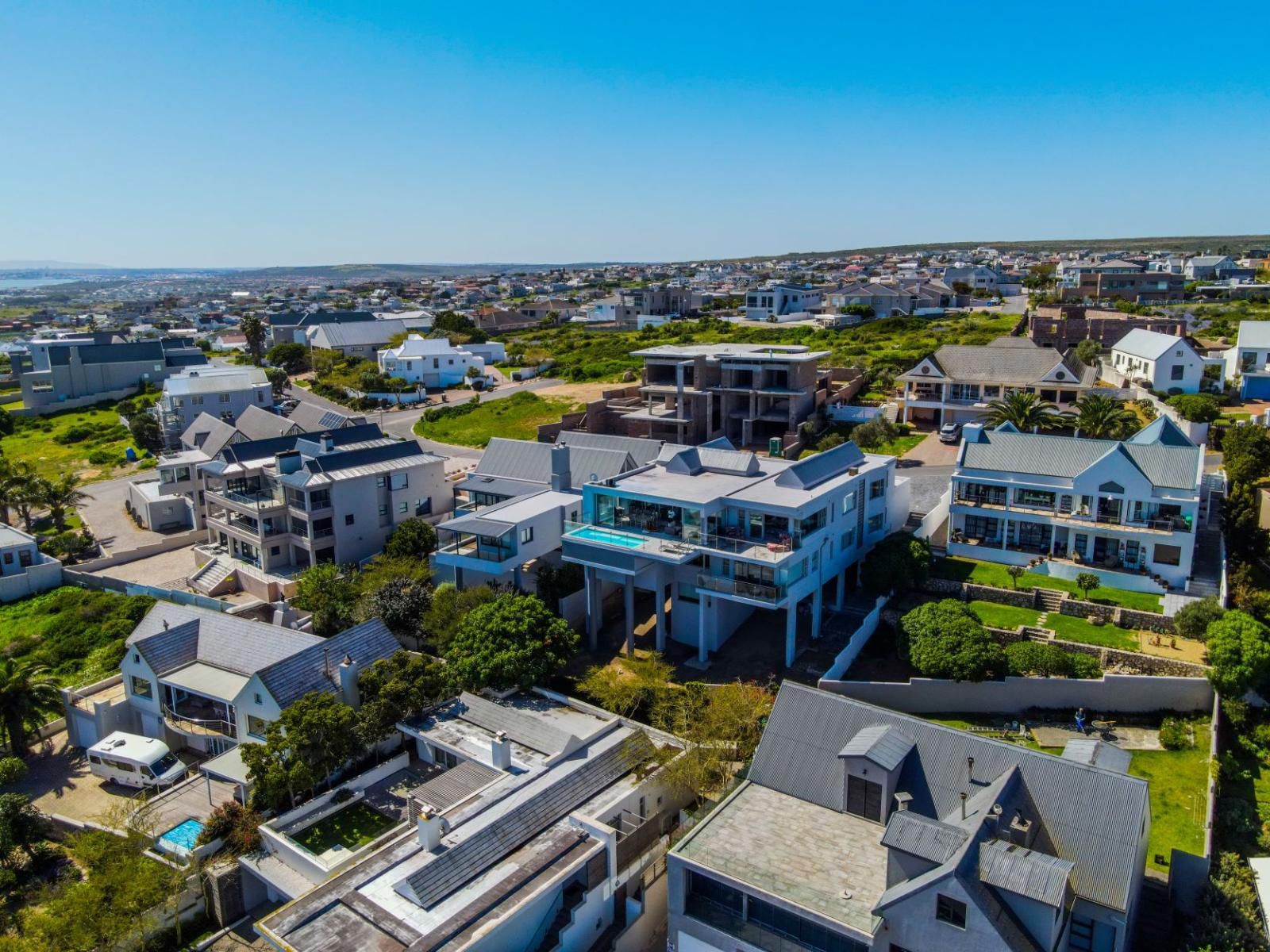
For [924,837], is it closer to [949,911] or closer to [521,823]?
[949,911]

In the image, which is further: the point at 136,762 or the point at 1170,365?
the point at 1170,365

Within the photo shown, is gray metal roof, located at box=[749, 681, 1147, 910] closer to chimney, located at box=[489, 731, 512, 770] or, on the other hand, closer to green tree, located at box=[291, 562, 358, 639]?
chimney, located at box=[489, 731, 512, 770]

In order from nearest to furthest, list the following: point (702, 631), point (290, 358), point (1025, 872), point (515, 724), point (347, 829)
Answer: point (1025, 872), point (347, 829), point (515, 724), point (702, 631), point (290, 358)

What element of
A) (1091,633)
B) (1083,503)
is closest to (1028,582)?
(1091,633)

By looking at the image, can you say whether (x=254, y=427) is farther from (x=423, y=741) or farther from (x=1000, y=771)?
(x=1000, y=771)

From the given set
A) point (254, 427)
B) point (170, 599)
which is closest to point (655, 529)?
point (170, 599)

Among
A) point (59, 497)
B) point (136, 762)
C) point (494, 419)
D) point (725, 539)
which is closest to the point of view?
point (136, 762)

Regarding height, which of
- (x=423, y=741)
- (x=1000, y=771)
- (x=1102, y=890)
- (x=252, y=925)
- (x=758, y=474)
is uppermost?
(x=758, y=474)
